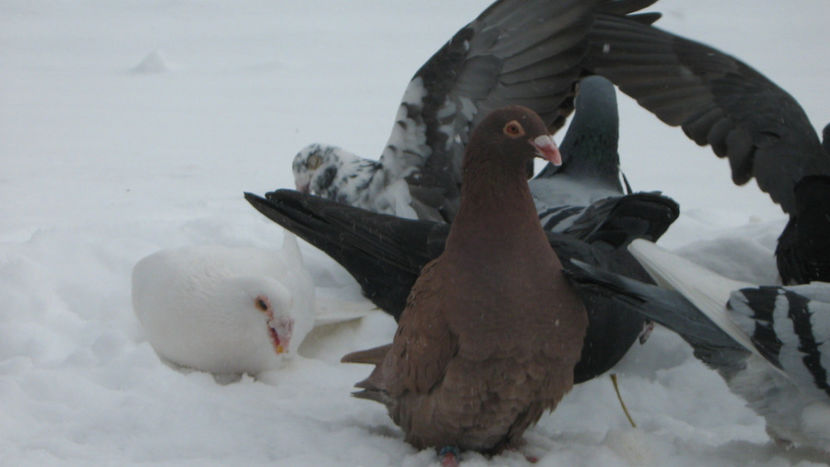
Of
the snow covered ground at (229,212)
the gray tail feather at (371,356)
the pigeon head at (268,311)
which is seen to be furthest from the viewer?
the pigeon head at (268,311)

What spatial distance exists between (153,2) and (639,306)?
12.0 meters

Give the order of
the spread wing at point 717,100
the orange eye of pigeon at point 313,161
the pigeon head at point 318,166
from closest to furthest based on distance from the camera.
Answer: the spread wing at point 717,100
the pigeon head at point 318,166
the orange eye of pigeon at point 313,161

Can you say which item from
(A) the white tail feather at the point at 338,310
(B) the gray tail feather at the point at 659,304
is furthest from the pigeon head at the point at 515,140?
(A) the white tail feather at the point at 338,310

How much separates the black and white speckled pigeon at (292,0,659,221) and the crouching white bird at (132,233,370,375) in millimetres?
918

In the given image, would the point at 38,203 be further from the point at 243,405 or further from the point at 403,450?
the point at 403,450

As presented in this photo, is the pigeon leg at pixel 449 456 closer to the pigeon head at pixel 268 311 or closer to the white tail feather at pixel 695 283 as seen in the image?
the white tail feather at pixel 695 283

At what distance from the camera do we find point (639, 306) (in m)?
2.55

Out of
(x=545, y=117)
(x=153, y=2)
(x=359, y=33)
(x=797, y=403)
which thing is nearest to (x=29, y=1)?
(x=153, y=2)

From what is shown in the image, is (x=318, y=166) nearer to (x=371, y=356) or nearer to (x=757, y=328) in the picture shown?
(x=371, y=356)

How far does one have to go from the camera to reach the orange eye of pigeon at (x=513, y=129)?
253 centimetres

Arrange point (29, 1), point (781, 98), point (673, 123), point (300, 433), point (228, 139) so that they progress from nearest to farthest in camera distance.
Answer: point (300, 433)
point (781, 98)
point (673, 123)
point (228, 139)
point (29, 1)

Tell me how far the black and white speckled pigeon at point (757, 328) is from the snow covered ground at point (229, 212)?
138mm

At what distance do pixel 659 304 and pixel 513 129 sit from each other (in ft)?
1.88

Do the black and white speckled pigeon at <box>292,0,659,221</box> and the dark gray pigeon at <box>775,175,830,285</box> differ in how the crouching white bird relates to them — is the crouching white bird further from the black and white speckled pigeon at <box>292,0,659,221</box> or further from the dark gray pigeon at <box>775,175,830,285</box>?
the dark gray pigeon at <box>775,175,830,285</box>
